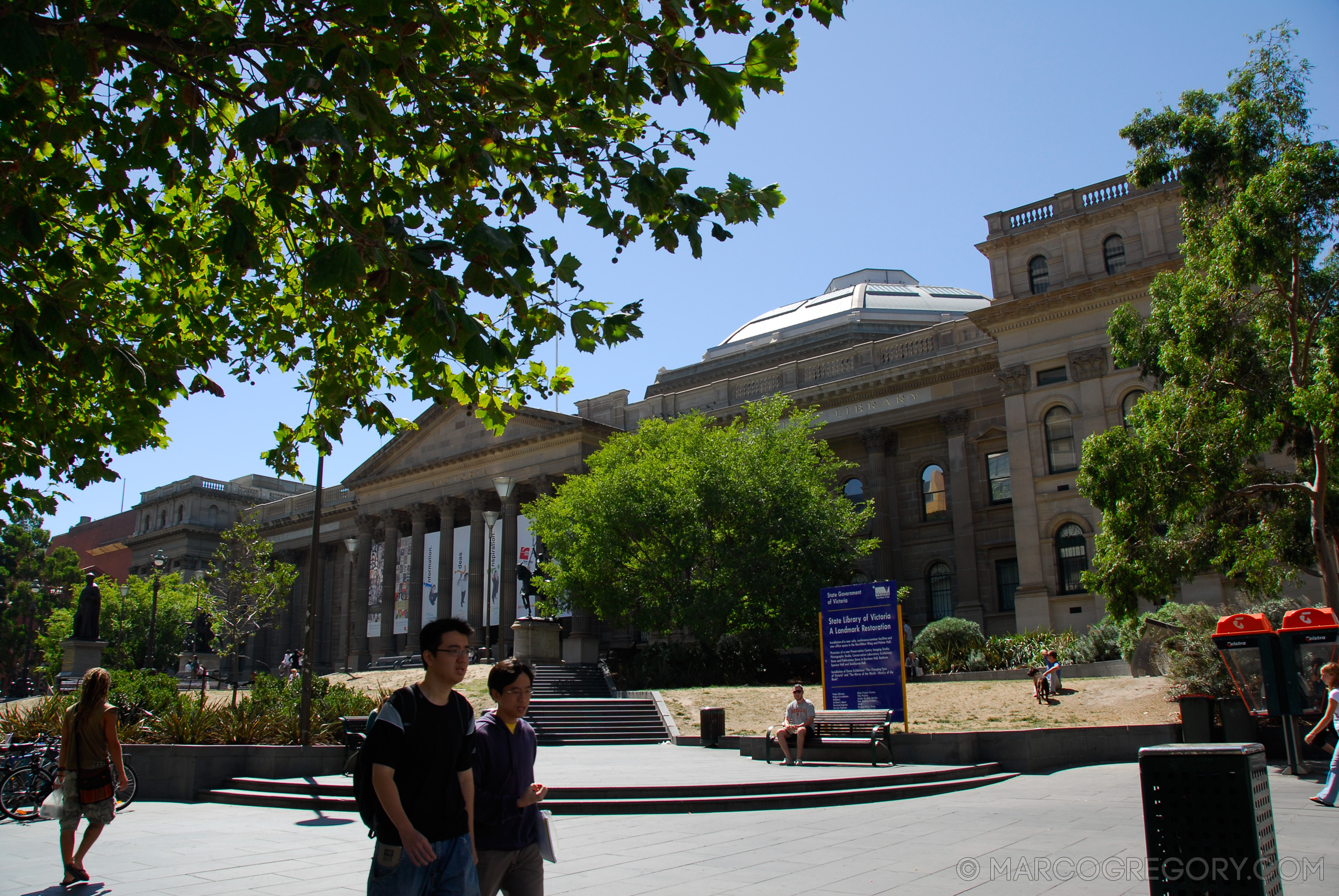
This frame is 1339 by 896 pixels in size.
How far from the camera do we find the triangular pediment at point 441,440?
49.7 meters

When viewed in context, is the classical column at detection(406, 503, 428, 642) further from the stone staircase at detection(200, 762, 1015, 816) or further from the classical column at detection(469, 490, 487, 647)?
the stone staircase at detection(200, 762, 1015, 816)

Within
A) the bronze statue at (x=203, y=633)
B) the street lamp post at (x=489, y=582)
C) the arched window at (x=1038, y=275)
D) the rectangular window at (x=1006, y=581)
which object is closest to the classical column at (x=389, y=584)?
the street lamp post at (x=489, y=582)

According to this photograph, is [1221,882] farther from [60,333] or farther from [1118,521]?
[1118,521]

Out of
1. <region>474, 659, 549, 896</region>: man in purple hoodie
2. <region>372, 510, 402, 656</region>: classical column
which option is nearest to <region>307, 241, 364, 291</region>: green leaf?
<region>474, 659, 549, 896</region>: man in purple hoodie

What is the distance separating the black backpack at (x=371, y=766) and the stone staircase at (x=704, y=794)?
Answer: 27.0 ft

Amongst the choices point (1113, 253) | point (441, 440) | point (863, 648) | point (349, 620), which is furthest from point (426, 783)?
point (349, 620)

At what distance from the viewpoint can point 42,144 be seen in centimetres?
801

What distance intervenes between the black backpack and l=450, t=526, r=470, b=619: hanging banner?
151 ft

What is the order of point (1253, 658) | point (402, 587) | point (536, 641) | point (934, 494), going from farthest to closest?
point (402, 587)
point (934, 494)
point (536, 641)
point (1253, 658)

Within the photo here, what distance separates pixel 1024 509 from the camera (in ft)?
109

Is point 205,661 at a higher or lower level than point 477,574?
lower

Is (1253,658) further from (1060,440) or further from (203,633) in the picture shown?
(203,633)

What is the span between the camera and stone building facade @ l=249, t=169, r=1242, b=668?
32500 mm

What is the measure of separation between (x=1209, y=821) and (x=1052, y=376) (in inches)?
1236
